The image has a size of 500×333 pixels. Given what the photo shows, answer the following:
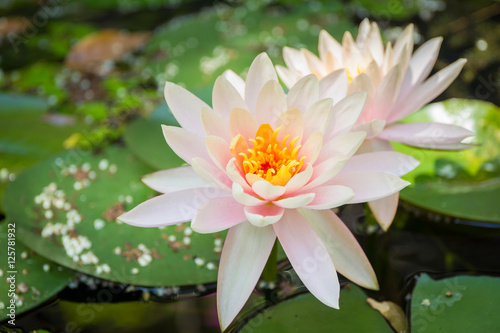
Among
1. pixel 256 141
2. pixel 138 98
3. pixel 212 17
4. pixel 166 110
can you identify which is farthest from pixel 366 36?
pixel 212 17

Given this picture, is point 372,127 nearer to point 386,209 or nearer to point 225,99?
point 386,209

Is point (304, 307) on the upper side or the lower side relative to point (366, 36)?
lower

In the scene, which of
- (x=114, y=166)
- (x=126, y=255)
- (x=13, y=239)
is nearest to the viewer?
(x=126, y=255)

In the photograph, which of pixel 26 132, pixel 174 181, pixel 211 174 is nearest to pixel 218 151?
pixel 211 174

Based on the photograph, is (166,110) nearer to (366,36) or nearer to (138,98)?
(138,98)

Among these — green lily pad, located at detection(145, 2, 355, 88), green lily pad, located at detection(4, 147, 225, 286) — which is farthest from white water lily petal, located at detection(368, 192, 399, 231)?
green lily pad, located at detection(145, 2, 355, 88)

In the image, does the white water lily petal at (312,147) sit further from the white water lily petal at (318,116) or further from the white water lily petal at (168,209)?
the white water lily petal at (168,209)
